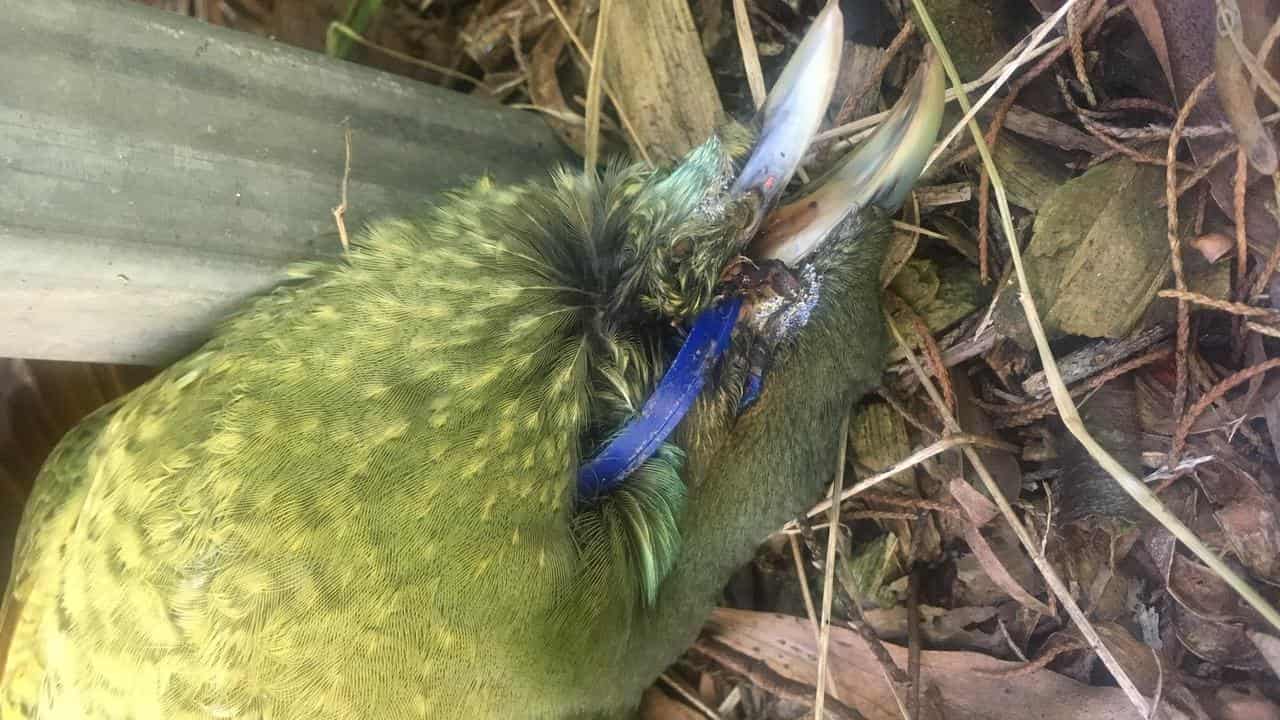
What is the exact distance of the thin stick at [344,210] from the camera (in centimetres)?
137

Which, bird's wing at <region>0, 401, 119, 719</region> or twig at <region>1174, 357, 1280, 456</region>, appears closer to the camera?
twig at <region>1174, 357, 1280, 456</region>

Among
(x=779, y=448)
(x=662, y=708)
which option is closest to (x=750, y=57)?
(x=779, y=448)

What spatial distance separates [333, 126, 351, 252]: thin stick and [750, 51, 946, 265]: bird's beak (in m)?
0.62

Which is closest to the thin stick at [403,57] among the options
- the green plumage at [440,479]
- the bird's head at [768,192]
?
the green plumage at [440,479]

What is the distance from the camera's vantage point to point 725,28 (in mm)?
1769

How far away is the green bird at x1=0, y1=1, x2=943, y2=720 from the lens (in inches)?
44.3

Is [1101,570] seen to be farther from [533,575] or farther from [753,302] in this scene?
[533,575]

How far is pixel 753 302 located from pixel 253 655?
804mm

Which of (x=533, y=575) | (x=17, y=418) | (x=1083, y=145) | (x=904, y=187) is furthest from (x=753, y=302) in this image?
(x=17, y=418)

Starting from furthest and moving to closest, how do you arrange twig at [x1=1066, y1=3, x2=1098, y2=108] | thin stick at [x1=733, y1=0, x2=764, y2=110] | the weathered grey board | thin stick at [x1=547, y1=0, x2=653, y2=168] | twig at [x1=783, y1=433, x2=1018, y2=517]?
thin stick at [x1=547, y1=0, x2=653, y2=168] → thin stick at [x1=733, y1=0, x2=764, y2=110] → twig at [x1=783, y1=433, x2=1018, y2=517] → twig at [x1=1066, y1=3, x2=1098, y2=108] → the weathered grey board

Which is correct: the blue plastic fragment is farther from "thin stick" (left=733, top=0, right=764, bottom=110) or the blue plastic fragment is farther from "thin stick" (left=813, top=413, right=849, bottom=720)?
"thin stick" (left=733, top=0, right=764, bottom=110)

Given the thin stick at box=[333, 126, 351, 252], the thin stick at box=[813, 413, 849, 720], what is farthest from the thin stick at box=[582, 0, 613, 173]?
the thin stick at box=[813, 413, 849, 720]

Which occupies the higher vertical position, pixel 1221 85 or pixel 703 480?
pixel 1221 85

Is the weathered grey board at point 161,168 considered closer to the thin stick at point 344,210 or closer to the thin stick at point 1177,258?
the thin stick at point 344,210
